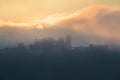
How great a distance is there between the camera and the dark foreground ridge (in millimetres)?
2758

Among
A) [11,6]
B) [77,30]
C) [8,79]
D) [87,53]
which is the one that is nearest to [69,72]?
[87,53]

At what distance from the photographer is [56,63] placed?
2.80m

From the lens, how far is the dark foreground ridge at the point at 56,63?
2758 mm

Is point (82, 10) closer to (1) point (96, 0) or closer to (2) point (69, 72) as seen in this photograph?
(1) point (96, 0)

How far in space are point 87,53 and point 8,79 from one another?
86cm

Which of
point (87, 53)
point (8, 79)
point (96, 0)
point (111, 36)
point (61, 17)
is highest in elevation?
point (96, 0)

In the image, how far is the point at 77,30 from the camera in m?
2.76

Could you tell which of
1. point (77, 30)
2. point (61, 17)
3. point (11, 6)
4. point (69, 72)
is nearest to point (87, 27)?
point (77, 30)

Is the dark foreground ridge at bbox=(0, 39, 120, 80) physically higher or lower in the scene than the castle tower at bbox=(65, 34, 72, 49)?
lower

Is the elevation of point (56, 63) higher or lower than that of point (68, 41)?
lower

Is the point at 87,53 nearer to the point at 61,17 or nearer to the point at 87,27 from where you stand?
the point at 87,27

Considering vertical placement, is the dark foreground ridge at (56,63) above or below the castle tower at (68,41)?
below

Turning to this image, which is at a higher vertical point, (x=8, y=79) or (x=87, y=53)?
(x=87, y=53)

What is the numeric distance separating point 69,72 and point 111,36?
578mm
